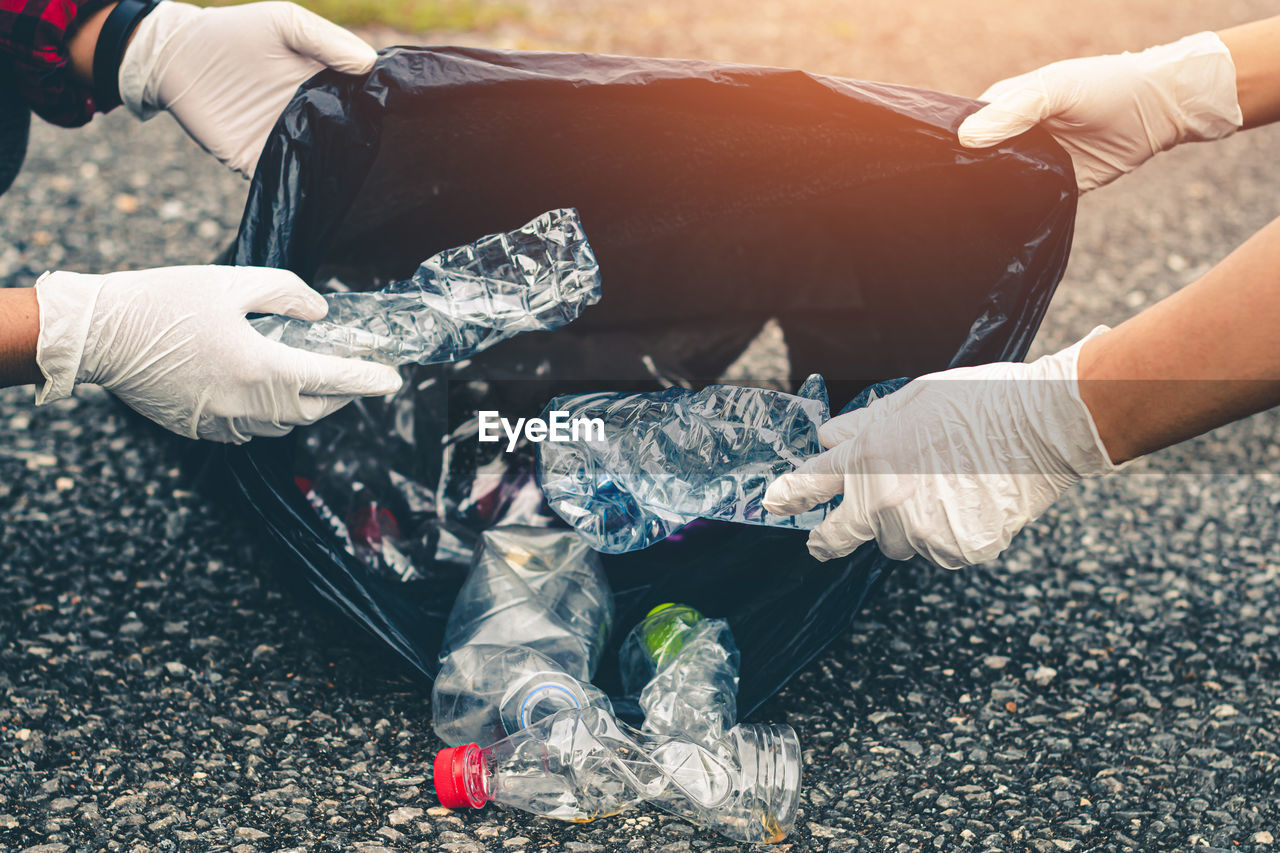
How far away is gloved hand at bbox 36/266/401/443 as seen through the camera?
1.29 metres

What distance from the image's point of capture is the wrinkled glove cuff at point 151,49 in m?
1.61

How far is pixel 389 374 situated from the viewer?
142 cm

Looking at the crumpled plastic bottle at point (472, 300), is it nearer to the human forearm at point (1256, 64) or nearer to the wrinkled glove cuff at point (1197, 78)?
the wrinkled glove cuff at point (1197, 78)

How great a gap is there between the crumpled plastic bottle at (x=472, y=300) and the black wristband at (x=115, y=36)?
0.58 metres

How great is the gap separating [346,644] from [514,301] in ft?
2.06

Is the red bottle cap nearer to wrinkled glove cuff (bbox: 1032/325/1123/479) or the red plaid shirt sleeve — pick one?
wrinkled glove cuff (bbox: 1032/325/1123/479)

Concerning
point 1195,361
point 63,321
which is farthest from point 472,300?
point 1195,361

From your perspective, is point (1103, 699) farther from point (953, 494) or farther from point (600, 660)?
point (600, 660)

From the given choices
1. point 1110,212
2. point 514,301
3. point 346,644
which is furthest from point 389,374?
point 1110,212

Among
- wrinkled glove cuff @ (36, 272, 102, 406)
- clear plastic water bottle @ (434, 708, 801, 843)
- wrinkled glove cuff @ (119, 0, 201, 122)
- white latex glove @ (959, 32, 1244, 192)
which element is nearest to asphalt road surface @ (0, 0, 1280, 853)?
clear plastic water bottle @ (434, 708, 801, 843)

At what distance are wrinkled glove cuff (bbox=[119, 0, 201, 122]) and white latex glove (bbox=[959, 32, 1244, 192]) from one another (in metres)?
1.31

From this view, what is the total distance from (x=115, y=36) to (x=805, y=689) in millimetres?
1601

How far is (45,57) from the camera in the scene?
5.12 feet

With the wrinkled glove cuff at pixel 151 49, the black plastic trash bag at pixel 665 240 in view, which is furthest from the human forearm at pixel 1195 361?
the wrinkled glove cuff at pixel 151 49
